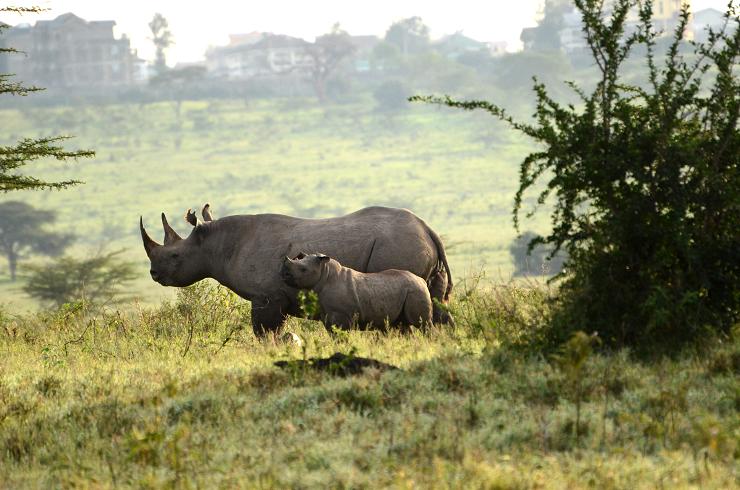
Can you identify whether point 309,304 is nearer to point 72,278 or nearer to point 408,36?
point 72,278

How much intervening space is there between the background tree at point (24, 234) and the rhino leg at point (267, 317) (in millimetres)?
61359

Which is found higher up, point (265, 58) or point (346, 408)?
point (346, 408)

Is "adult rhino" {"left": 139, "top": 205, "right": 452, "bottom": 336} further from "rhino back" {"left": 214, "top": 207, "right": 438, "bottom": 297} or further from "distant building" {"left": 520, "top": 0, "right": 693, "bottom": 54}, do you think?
"distant building" {"left": 520, "top": 0, "right": 693, "bottom": 54}

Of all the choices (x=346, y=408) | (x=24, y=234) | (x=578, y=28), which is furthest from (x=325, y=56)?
(x=346, y=408)

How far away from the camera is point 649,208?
9.35 metres

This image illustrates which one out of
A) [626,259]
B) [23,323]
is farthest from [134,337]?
[626,259]

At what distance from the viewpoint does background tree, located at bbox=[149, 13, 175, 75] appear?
16100 cm

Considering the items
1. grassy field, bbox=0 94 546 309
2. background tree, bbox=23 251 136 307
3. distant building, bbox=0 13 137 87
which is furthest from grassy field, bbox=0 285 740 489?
distant building, bbox=0 13 137 87

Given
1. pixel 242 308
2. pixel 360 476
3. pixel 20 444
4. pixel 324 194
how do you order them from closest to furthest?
1. pixel 360 476
2. pixel 20 444
3. pixel 242 308
4. pixel 324 194

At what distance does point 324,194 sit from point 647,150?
87.9 m

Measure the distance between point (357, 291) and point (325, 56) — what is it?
134 metres

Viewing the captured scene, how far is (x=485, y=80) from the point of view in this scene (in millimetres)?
125812

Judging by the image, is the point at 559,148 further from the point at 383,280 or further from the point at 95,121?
the point at 95,121

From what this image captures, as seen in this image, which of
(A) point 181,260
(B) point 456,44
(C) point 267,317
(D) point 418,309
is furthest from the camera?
(B) point 456,44
